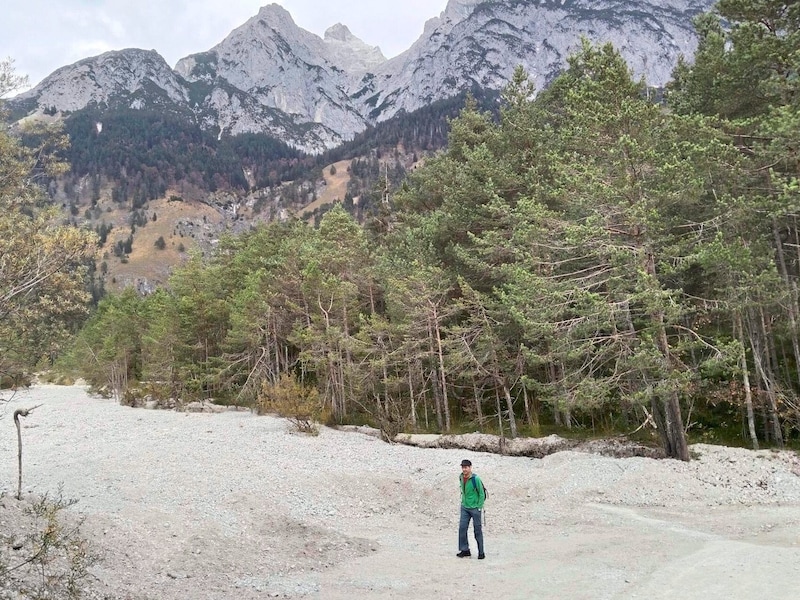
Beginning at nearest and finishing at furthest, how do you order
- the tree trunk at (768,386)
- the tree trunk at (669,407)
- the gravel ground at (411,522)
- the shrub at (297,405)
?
the gravel ground at (411,522), the tree trunk at (669,407), the tree trunk at (768,386), the shrub at (297,405)

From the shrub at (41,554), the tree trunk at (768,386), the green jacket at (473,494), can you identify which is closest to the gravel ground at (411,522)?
the shrub at (41,554)

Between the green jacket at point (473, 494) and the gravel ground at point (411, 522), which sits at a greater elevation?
the green jacket at point (473, 494)

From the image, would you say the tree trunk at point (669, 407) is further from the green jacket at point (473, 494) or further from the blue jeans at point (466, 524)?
the blue jeans at point (466, 524)

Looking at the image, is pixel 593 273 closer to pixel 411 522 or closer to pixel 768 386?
pixel 768 386

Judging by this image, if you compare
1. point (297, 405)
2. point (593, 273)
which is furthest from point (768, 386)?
point (297, 405)

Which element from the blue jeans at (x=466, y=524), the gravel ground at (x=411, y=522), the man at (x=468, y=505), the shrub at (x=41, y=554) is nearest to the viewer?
the shrub at (x=41, y=554)

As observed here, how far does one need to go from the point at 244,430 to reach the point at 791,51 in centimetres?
2800

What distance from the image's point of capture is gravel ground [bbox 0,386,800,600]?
27.2 feet

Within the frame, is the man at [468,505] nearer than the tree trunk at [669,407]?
Yes

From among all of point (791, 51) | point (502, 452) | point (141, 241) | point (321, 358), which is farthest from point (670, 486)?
point (141, 241)

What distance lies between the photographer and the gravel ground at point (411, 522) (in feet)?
27.2

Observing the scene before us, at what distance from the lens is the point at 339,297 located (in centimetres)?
3036

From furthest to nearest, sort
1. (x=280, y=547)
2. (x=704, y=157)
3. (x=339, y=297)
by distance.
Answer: (x=339, y=297) < (x=704, y=157) < (x=280, y=547)

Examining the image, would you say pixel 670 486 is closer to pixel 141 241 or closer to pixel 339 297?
pixel 339 297
